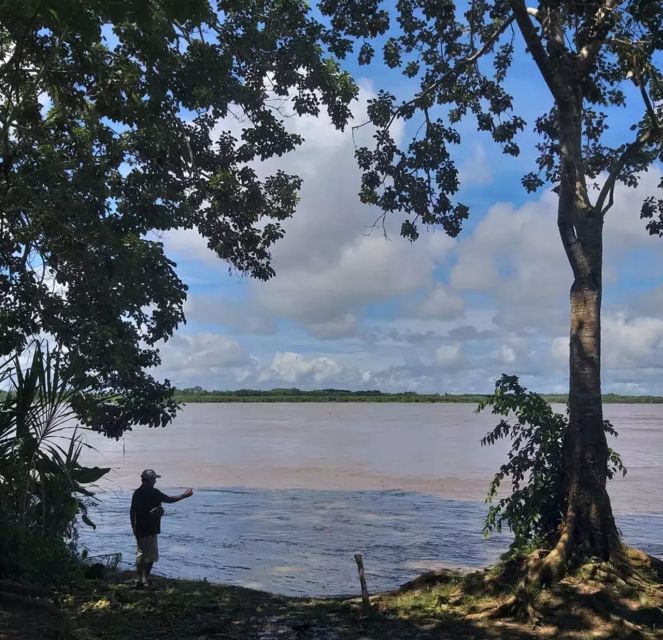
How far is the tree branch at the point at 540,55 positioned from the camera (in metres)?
10.7

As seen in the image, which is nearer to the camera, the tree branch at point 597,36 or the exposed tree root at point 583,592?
the exposed tree root at point 583,592

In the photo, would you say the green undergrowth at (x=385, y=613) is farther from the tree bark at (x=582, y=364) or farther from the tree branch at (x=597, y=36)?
the tree branch at (x=597, y=36)

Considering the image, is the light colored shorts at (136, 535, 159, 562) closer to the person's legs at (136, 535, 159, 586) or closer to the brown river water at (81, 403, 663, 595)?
the person's legs at (136, 535, 159, 586)

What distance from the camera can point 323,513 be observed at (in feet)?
72.4

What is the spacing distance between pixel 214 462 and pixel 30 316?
2774 cm

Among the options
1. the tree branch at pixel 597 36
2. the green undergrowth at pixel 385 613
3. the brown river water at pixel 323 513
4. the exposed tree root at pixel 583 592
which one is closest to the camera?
the green undergrowth at pixel 385 613

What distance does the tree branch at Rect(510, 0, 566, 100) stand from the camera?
35.1 feet

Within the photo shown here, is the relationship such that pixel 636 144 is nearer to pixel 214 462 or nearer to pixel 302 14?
pixel 302 14

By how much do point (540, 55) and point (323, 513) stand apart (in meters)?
15.6

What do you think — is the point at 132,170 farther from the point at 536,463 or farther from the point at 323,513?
the point at 323,513

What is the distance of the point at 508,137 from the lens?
14.8 m

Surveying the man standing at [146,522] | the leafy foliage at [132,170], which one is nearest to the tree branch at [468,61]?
the leafy foliage at [132,170]

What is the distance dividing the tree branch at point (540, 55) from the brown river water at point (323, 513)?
29.8 feet

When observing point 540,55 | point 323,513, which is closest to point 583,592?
point 540,55
